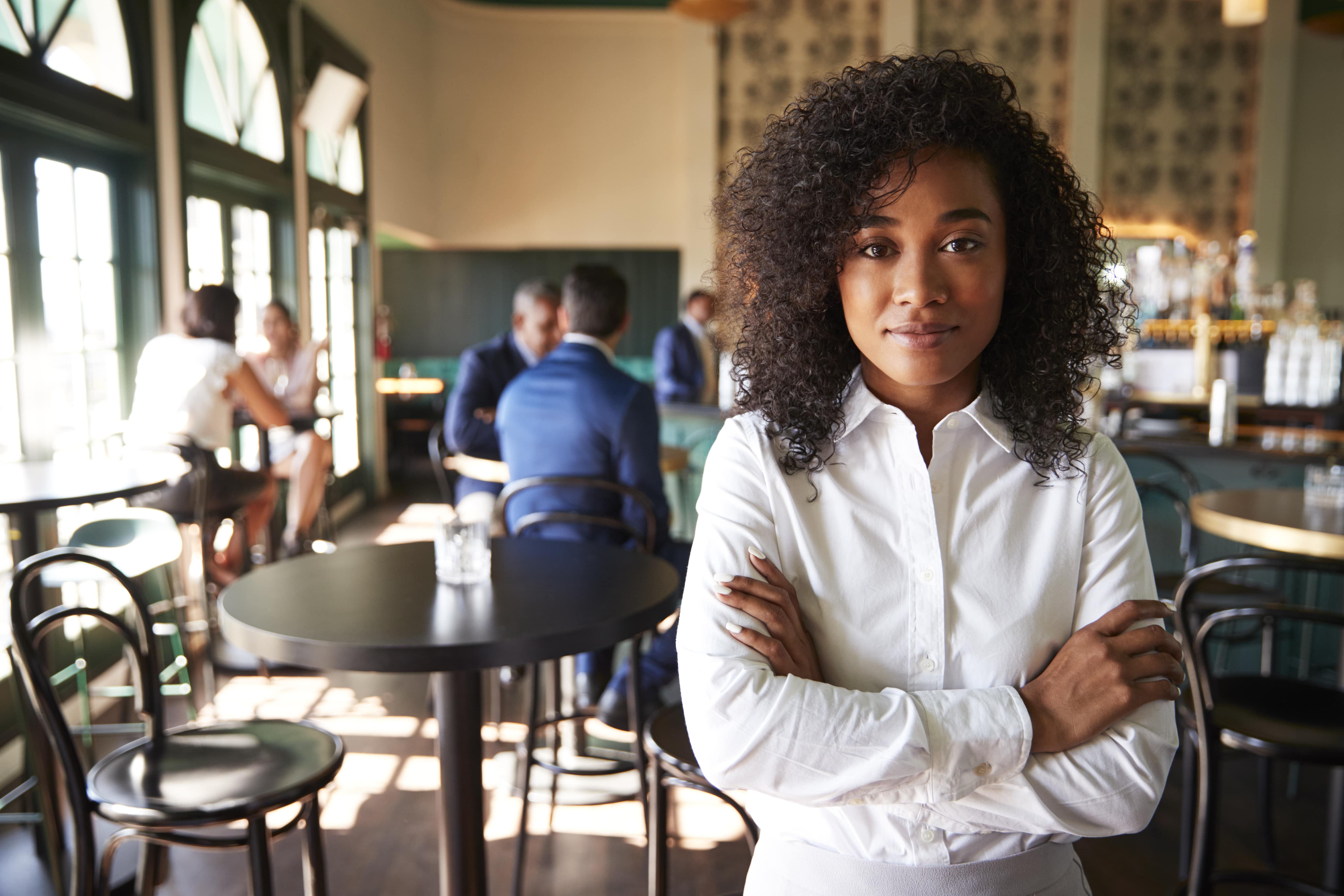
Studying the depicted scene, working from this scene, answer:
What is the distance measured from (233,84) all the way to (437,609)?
4.63m

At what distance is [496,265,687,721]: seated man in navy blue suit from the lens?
2916 mm

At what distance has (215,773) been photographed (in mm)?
1744

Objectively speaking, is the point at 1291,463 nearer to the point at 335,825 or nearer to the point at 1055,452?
the point at 1055,452

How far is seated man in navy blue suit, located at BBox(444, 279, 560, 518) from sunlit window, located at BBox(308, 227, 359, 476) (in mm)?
2318

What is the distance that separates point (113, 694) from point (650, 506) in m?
2.21

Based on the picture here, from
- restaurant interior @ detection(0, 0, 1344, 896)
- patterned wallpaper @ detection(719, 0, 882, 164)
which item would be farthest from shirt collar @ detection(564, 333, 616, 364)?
patterned wallpaper @ detection(719, 0, 882, 164)

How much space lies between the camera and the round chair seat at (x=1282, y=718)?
1.94m

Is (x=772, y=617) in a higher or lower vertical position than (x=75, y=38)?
lower

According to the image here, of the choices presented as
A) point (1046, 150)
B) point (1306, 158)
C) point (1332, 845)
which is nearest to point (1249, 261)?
point (1306, 158)

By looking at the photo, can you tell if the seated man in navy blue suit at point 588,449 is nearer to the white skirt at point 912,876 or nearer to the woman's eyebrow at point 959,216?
the white skirt at point 912,876

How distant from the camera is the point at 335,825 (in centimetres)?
281

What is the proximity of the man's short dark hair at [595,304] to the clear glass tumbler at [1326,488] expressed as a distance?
2137mm

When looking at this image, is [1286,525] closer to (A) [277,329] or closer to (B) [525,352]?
(B) [525,352]

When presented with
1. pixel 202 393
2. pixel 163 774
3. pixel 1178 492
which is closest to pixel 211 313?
→ pixel 202 393
